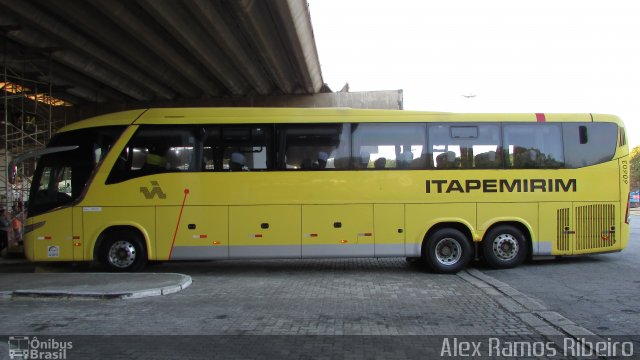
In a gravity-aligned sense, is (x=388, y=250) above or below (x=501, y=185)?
below

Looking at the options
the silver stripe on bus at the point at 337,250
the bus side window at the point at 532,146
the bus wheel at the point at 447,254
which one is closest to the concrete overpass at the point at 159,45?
the bus side window at the point at 532,146

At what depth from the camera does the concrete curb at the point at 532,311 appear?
229 inches

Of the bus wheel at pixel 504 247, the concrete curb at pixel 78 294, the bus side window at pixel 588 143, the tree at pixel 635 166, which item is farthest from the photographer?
the tree at pixel 635 166

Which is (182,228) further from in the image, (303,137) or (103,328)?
(103,328)

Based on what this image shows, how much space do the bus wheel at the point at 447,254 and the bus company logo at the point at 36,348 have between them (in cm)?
717

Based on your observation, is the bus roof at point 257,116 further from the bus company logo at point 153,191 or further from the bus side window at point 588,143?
the bus side window at point 588,143

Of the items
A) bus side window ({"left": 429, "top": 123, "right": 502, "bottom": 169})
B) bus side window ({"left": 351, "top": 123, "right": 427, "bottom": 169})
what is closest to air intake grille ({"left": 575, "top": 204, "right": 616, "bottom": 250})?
bus side window ({"left": 429, "top": 123, "right": 502, "bottom": 169})

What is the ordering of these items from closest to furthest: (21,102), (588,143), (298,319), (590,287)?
(298,319)
(590,287)
(588,143)
(21,102)

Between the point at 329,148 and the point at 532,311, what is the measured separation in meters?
5.17

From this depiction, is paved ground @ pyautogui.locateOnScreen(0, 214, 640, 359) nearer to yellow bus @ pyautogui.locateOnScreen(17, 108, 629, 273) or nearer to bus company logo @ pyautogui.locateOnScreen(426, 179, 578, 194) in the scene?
yellow bus @ pyautogui.locateOnScreen(17, 108, 629, 273)

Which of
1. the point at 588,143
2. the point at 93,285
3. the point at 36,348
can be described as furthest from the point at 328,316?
the point at 588,143

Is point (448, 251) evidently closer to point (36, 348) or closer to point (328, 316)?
point (328, 316)

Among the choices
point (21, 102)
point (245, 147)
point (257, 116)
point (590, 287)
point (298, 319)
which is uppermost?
point (21, 102)

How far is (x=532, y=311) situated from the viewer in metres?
6.84
